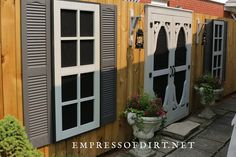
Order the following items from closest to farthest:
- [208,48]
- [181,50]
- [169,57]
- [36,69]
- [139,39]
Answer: [36,69] → [139,39] → [169,57] → [181,50] → [208,48]

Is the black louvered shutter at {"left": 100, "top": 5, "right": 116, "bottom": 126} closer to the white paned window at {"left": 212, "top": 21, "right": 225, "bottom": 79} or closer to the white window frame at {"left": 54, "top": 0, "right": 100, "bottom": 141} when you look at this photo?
the white window frame at {"left": 54, "top": 0, "right": 100, "bottom": 141}

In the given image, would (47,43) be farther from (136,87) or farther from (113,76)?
(136,87)

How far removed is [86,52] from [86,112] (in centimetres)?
78

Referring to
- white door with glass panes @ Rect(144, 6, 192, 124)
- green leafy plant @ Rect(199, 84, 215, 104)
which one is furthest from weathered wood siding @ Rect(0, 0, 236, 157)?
green leafy plant @ Rect(199, 84, 215, 104)

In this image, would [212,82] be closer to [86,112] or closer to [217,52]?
[217,52]

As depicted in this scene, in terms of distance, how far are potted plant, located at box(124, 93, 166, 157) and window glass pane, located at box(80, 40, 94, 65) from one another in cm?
100

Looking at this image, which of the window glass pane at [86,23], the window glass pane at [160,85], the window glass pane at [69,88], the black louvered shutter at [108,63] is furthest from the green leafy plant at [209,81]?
the window glass pane at [69,88]

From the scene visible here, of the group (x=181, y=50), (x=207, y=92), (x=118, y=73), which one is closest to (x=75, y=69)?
(x=118, y=73)

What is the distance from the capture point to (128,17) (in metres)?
4.62

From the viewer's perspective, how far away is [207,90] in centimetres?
648

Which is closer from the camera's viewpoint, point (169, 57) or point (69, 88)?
point (69, 88)

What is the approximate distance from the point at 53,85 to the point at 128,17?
1.71 metres

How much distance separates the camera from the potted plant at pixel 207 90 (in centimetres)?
649

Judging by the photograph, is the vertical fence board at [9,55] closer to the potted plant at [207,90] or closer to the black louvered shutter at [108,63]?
the black louvered shutter at [108,63]
